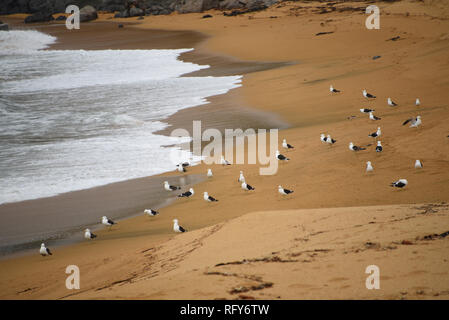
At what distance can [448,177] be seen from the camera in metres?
9.30

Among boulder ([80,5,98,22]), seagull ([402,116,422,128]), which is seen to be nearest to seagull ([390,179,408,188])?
seagull ([402,116,422,128])

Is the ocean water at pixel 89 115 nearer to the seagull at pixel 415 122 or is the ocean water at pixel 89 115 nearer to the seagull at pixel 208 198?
the seagull at pixel 208 198

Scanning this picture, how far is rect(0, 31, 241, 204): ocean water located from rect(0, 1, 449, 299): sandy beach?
1188mm

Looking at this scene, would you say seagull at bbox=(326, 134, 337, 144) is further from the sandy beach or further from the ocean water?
the ocean water

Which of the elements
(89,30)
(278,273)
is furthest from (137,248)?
(89,30)

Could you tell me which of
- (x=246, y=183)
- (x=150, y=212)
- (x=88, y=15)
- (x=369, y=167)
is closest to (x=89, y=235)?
(x=150, y=212)

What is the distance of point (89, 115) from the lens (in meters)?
20.1

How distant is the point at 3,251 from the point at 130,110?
12.0 m

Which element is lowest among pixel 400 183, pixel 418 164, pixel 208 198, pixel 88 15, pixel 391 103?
pixel 208 198

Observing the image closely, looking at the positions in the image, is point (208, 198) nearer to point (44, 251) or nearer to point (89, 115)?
point (44, 251)

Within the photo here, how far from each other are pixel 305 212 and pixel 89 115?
14.3 metres

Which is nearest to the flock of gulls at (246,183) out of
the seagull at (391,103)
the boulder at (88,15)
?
the seagull at (391,103)

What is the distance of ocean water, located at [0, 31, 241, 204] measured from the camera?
1309cm

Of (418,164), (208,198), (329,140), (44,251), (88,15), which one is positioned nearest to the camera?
(44,251)
